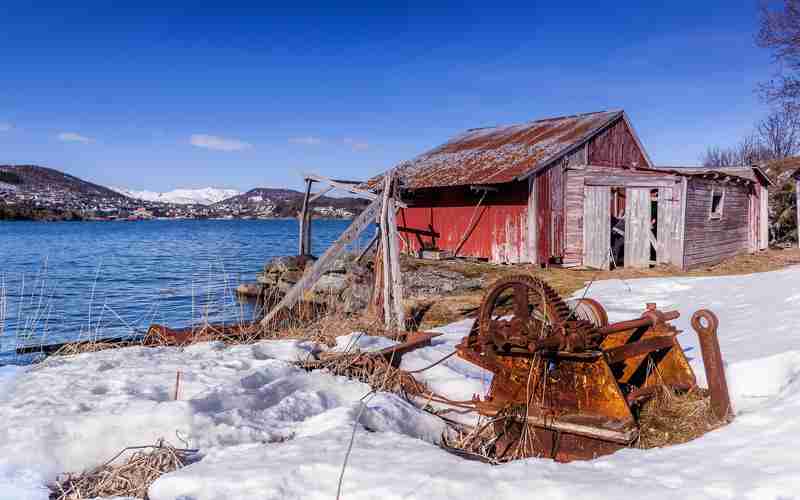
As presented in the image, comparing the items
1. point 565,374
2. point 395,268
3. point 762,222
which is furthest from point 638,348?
point 762,222

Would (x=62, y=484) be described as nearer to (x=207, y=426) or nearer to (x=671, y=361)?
(x=207, y=426)

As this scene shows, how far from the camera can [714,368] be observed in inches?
156

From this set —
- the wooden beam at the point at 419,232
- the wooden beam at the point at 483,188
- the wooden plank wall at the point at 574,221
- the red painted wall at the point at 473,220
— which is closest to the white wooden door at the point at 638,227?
the wooden plank wall at the point at 574,221

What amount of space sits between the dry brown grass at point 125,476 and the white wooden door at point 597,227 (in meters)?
16.1

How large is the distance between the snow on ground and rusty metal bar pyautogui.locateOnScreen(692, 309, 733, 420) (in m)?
0.25

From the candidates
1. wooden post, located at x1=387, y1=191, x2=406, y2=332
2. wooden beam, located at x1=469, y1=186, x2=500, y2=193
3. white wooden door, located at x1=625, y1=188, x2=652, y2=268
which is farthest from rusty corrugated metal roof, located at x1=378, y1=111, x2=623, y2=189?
wooden post, located at x1=387, y1=191, x2=406, y2=332

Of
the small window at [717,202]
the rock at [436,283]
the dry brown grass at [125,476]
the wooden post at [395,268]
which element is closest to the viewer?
the dry brown grass at [125,476]

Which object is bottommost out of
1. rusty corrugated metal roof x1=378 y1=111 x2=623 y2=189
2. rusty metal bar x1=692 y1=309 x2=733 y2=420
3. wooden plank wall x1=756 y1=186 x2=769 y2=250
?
rusty metal bar x1=692 y1=309 x2=733 y2=420

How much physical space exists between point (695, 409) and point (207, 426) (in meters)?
3.70

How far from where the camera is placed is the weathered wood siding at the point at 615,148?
63.8ft

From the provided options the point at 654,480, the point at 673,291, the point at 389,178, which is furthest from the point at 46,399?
the point at 673,291

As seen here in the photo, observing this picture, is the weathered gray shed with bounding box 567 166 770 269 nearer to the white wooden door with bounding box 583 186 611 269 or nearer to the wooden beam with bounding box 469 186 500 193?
the white wooden door with bounding box 583 186 611 269

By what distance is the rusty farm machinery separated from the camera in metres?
3.94

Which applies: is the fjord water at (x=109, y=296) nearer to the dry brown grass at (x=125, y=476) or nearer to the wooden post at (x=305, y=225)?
the wooden post at (x=305, y=225)
